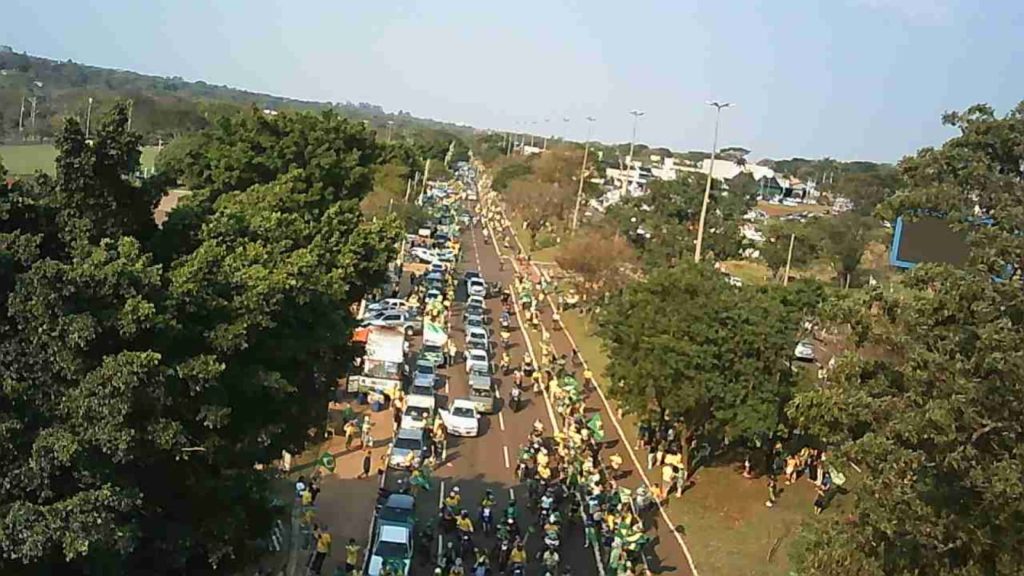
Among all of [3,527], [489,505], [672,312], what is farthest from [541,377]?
[3,527]

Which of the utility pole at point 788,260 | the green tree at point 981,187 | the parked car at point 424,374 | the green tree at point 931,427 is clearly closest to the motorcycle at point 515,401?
the parked car at point 424,374

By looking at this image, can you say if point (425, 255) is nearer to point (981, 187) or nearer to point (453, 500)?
point (453, 500)

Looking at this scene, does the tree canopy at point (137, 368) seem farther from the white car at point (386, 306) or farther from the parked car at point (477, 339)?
the white car at point (386, 306)

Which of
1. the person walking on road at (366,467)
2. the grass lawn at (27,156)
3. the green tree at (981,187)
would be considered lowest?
the person walking on road at (366,467)

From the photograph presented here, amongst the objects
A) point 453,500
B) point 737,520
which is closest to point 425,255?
point 737,520

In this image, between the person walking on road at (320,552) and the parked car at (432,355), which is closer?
the person walking on road at (320,552)

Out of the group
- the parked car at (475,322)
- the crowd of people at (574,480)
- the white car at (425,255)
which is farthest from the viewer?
the white car at (425,255)

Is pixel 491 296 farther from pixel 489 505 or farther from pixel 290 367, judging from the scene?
pixel 290 367
